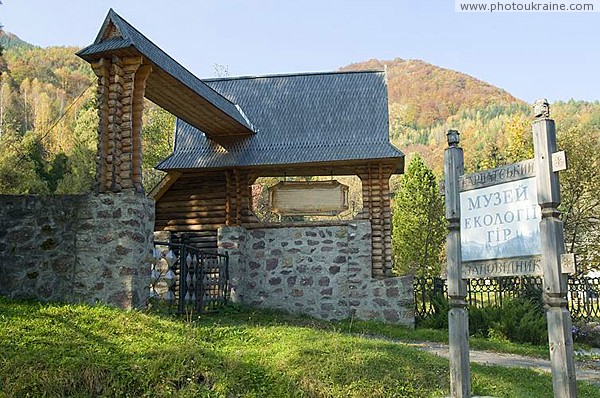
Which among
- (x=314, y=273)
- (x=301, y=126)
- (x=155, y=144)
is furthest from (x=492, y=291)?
(x=155, y=144)

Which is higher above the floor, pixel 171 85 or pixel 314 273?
pixel 171 85

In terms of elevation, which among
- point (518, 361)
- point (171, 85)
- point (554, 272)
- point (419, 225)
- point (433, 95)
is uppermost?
point (433, 95)

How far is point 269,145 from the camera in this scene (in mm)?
13094

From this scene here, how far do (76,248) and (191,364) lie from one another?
351 centimetres

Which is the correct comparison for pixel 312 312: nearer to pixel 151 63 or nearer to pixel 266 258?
pixel 266 258

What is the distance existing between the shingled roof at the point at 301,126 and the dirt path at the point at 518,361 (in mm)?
4592

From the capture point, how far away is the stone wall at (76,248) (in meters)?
8.02

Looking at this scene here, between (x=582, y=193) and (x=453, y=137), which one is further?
(x=582, y=193)

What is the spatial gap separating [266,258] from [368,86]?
16.3 feet

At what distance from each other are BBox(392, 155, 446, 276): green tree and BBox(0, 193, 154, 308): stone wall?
1744 centimetres

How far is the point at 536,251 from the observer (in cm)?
451

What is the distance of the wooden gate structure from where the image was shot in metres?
12.5

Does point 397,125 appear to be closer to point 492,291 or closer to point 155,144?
point 155,144

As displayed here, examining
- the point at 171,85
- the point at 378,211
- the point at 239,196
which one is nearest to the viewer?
the point at 171,85
